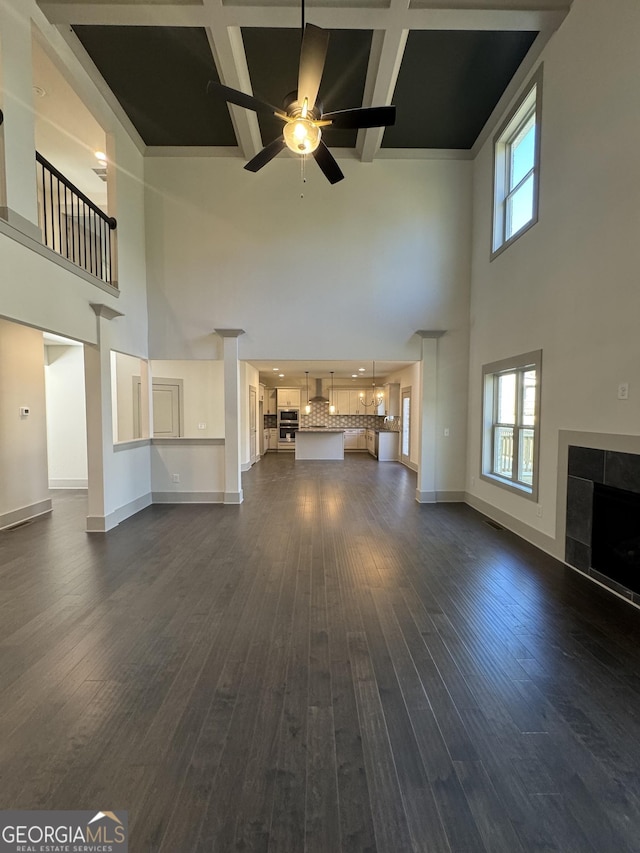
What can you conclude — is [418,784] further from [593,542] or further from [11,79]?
[11,79]

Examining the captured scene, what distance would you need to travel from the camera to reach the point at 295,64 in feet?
14.6

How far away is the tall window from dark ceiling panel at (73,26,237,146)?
5.10m

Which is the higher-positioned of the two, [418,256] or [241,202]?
[241,202]

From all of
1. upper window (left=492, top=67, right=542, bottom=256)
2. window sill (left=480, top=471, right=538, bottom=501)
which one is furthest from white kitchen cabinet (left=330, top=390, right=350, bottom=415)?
upper window (left=492, top=67, right=542, bottom=256)

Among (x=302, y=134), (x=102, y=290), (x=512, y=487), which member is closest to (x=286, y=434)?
(x=102, y=290)

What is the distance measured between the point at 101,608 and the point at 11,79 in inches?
184

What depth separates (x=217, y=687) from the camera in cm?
201

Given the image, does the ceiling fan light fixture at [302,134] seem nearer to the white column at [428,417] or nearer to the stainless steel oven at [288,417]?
the white column at [428,417]

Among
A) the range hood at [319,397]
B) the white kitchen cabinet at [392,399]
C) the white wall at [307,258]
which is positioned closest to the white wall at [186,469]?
the white wall at [307,258]

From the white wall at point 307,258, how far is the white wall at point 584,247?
5.15 ft

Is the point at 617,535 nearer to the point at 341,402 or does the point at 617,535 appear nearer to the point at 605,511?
the point at 605,511

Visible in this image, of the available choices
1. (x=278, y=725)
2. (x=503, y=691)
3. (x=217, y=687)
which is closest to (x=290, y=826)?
(x=278, y=725)

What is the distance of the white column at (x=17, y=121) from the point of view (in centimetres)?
334

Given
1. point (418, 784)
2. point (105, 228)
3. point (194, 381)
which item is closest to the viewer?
point (418, 784)
